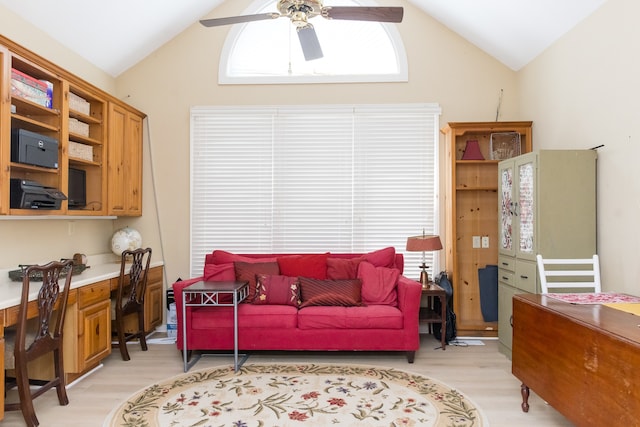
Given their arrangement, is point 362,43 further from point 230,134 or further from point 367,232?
point 367,232

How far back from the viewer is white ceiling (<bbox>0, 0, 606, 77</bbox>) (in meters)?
3.71

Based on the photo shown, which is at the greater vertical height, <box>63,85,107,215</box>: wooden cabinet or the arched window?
the arched window

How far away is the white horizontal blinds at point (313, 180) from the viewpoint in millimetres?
4996

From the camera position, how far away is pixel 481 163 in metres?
4.80

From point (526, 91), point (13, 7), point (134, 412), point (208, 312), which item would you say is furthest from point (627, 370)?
point (13, 7)

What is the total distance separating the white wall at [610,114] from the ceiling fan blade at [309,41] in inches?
84.4

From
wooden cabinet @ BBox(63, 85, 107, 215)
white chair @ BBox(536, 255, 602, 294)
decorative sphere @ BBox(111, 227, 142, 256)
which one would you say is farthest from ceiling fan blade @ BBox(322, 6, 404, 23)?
decorative sphere @ BBox(111, 227, 142, 256)

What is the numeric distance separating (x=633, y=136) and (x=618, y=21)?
2.81ft

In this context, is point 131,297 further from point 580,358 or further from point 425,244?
point 580,358

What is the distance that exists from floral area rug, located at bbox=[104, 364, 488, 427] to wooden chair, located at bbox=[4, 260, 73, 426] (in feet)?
1.56

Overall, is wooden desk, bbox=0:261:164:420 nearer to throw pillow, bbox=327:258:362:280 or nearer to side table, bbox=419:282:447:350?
throw pillow, bbox=327:258:362:280

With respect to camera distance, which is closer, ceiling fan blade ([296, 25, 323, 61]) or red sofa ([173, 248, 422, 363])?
ceiling fan blade ([296, 25, 323, 61])

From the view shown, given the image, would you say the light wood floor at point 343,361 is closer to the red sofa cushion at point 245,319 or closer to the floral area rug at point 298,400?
the floral area rug at point 298,400

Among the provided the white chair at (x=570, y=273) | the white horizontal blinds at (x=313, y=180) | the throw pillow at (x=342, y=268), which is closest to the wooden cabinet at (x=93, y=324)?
the white horizontal blinds at (x=313, y=180)
